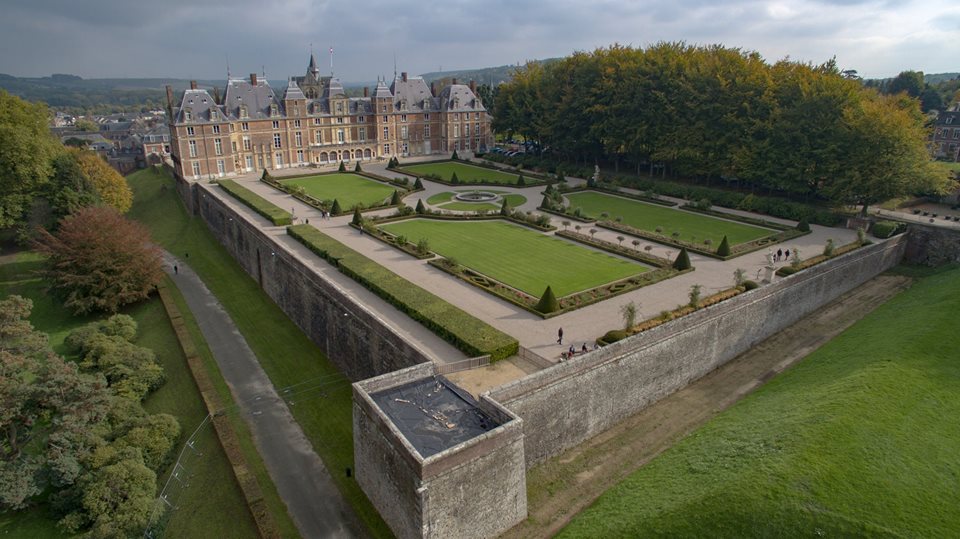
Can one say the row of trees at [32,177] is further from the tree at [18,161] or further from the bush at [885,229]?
the bush at [885,229]

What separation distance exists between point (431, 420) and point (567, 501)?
4833 millimetres

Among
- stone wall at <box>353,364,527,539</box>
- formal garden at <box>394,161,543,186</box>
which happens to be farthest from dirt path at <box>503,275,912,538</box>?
formal garden at <box>394,161,543,186</box>

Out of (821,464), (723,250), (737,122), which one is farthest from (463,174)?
(821,464)

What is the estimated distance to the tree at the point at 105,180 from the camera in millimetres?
47188

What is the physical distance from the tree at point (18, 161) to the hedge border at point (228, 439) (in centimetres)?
2069

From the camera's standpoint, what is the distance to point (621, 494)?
55.1 feet

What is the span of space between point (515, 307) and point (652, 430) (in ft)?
25.6

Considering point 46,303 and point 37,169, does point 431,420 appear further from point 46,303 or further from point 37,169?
point 37,169

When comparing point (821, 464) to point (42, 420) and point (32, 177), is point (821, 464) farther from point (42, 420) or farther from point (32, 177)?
point (32, 177)

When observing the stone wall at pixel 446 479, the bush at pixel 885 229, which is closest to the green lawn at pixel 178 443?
the stone wall at pixel 446 479

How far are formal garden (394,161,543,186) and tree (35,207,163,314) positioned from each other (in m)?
29.2

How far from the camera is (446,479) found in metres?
14.2

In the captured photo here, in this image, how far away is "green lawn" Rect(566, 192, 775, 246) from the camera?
3712 cm

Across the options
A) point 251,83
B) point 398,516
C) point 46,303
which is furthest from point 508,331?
point 251,83
